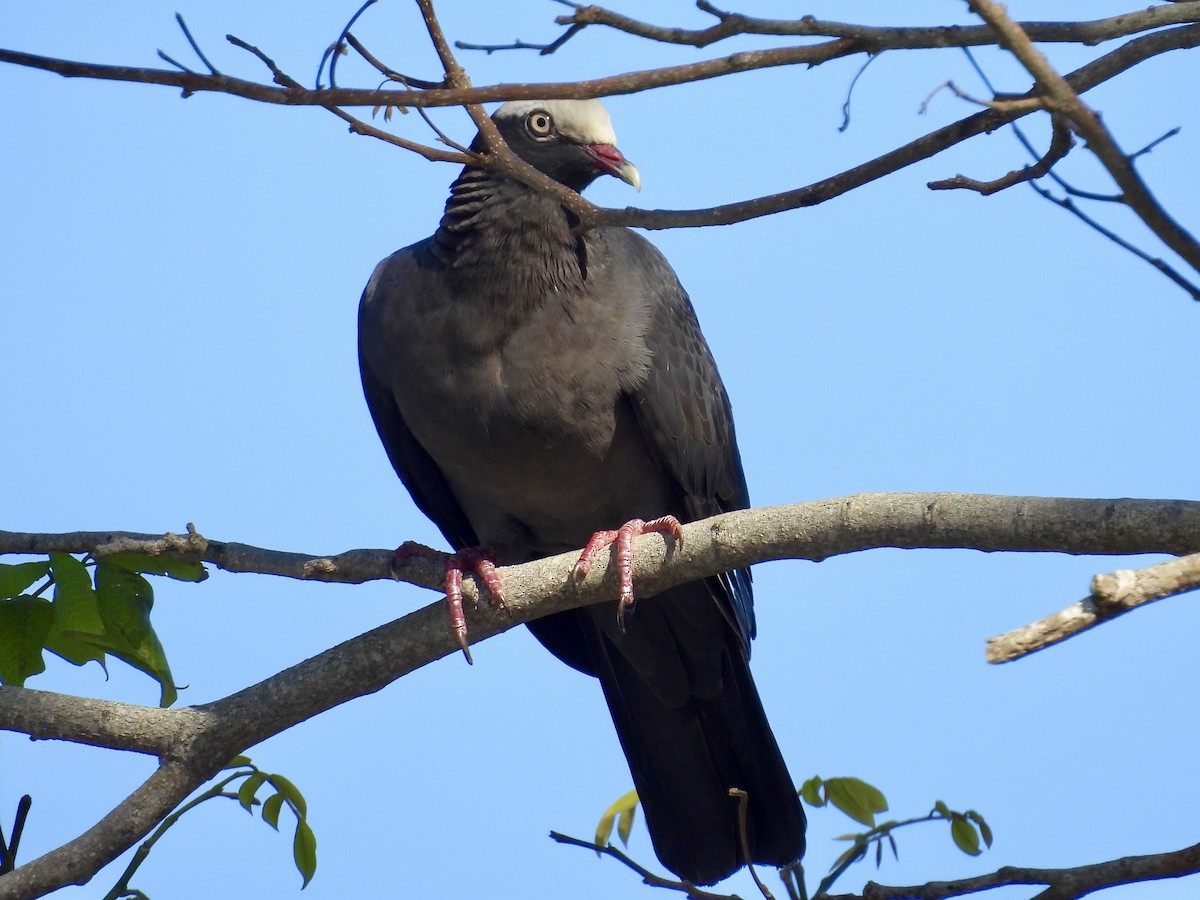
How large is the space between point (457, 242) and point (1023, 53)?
8.81 ft

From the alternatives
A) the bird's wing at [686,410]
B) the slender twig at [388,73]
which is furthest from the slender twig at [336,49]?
the bird's wing at [686,410]

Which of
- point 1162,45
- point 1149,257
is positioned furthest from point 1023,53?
point 1162,45

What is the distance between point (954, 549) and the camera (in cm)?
300

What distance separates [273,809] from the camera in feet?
11.4

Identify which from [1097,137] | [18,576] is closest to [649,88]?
[1097,137]

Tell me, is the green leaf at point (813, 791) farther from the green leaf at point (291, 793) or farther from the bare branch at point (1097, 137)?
the bare branch at point (1097, 137)

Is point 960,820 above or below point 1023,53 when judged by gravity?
below

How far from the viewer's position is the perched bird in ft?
14.3

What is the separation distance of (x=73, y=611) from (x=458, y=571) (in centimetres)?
107

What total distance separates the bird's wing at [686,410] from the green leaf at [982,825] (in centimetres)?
116

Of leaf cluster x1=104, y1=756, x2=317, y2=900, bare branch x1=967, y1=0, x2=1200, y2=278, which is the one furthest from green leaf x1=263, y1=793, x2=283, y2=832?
bare branch x1=967, y1=0, x2=1200, y2=278

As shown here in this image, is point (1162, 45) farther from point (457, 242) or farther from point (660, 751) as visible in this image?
point (660, 751)

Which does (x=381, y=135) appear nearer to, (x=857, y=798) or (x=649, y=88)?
(x=649, y=88)

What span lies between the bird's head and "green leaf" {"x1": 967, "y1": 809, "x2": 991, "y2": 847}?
2.30m
